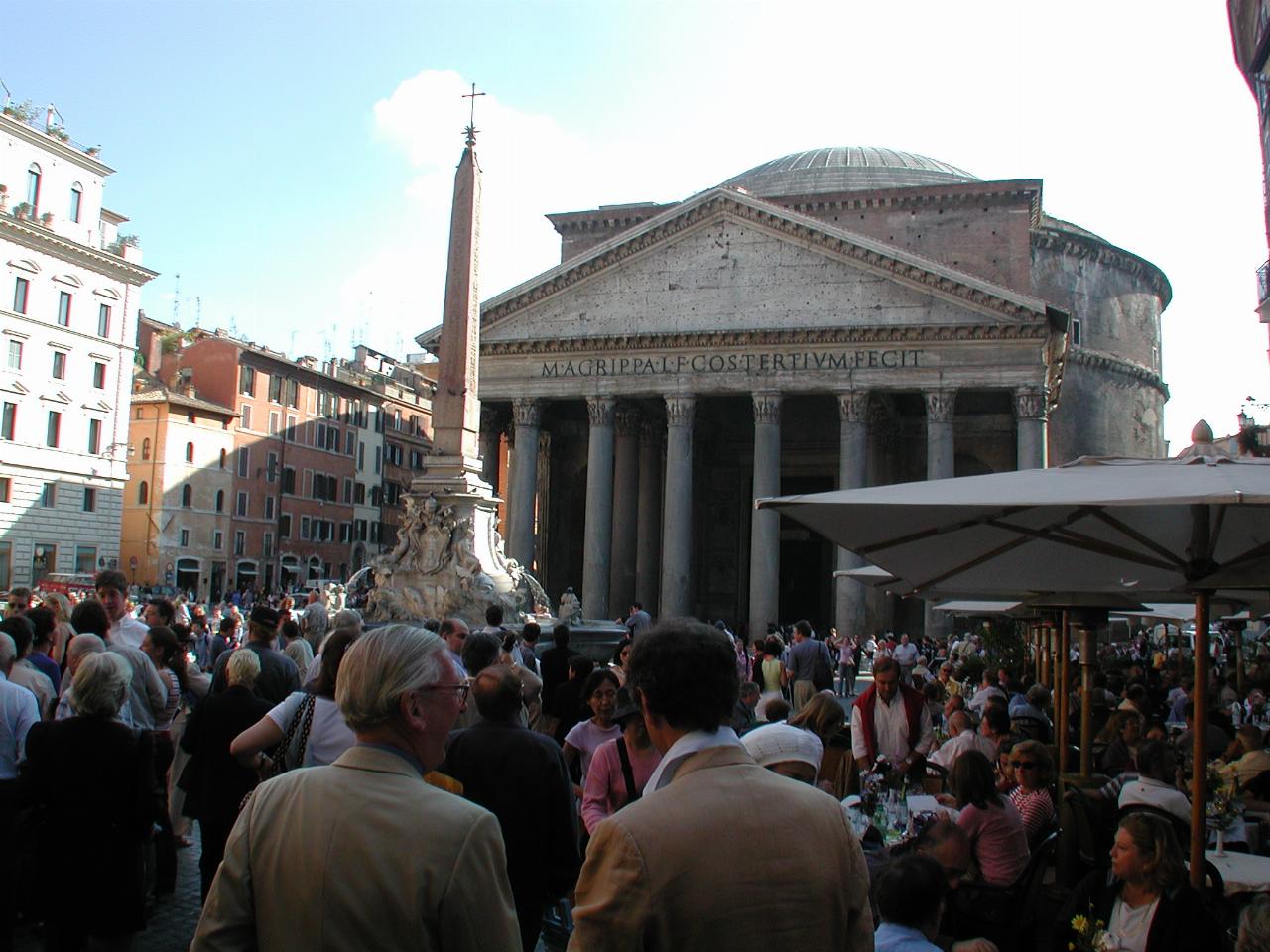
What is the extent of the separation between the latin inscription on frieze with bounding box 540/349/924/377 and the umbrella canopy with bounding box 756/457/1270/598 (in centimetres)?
2112

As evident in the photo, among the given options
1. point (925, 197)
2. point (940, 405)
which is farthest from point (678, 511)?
point (925, 197)

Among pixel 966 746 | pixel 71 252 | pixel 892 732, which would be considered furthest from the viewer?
pixel 71 252

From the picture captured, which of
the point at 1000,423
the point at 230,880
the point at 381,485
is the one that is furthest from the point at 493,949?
the point at 381,485

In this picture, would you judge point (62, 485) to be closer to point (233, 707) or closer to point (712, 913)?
point (233, 707)

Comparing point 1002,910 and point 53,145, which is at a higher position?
point 53,145

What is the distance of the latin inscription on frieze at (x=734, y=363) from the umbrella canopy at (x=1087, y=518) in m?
21.1

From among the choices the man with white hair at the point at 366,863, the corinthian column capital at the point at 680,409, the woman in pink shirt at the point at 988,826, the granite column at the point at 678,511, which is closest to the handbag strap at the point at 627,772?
the woman in pink shirt at the point at 988,826

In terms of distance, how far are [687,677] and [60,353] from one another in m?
33.2

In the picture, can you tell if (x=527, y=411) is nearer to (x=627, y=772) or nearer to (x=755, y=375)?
(x=755, y=375)

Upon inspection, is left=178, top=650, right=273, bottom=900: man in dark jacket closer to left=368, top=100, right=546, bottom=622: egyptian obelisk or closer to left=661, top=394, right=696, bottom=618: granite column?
left=368, top=100, right=546, bottom=622: egyptian obelisk

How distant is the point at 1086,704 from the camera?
21.5ft

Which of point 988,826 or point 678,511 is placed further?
point 678,511

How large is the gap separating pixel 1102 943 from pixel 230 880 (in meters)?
2.69

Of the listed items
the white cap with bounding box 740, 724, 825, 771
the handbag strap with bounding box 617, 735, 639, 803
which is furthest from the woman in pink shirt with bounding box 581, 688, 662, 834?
the white cap with bounding box 740, 724, 825, 771
